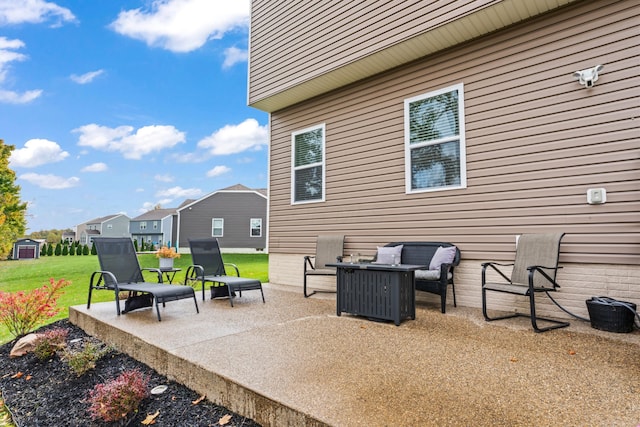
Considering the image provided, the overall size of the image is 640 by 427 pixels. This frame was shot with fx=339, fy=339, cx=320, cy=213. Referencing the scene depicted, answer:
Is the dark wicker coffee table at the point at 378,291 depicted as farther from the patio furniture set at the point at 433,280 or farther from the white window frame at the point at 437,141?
the white window frame at the point at 437,141

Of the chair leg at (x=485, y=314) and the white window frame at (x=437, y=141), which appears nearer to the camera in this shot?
the chair leg at (x=485, y=314)

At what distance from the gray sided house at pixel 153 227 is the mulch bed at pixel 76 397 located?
28.3 meters

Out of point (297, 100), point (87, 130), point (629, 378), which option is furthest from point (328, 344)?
point (87, 130)

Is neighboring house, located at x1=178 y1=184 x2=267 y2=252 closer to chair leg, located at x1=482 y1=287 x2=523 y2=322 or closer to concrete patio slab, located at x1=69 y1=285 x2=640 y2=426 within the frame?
concrete patio slab, located at x1=69 y1=285 x2=640 y2=426

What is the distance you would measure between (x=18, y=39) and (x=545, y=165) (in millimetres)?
20829

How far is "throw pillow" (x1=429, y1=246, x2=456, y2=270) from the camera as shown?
177 inches

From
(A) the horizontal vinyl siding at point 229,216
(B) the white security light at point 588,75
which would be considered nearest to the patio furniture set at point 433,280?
(B) the white security light at point 588,75

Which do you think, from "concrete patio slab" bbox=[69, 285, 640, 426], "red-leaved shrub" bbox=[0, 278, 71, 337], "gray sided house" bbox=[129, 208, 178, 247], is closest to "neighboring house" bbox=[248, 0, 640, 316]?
"concrete patio slab" bbox=[69, 285, 640, 426]

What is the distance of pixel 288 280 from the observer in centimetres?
692

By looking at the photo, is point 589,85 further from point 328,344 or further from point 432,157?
point 328,344

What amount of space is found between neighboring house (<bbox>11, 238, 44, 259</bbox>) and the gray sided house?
29.7 ft

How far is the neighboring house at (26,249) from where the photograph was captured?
67.3 feet

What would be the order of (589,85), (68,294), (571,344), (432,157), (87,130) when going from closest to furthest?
1. (571,344)
2. (589,85)
3. (432,157)
4. (68,294)
5. (87,130)

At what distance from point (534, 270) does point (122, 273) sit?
5.11 meters
